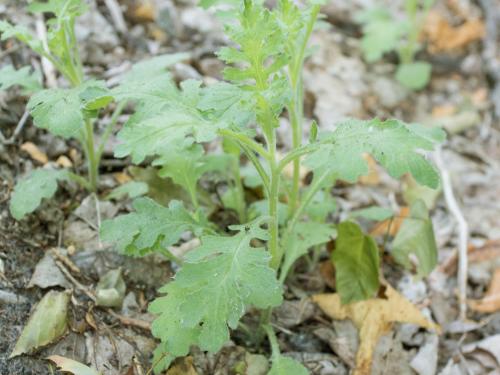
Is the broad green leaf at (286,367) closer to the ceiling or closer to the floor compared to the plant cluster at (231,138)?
closer to the floor

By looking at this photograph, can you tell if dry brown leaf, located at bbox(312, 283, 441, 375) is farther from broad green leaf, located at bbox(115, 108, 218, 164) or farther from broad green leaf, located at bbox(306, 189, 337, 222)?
broad green leaf, located at bbox(115, 108, 218, 164)

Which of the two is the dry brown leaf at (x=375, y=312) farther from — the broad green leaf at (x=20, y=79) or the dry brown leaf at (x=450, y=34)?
the dry brown leaf at (x=450, y=34)

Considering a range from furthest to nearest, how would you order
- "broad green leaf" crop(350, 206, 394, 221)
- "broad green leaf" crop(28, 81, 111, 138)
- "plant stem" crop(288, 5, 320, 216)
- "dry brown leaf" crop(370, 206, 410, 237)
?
"dry brown leaf" crop(370, 206, 410, 237) < "broad green leaf" crop(350, 206, 394, 221) < "plant stem" crop(288, 5, 320, 216) < "broad green leaf" crop(28, 81, 111, 138)

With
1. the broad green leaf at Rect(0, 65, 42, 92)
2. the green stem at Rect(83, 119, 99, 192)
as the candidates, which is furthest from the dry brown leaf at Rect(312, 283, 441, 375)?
the broad green leaf at Rect(0, 65, 42, 92)

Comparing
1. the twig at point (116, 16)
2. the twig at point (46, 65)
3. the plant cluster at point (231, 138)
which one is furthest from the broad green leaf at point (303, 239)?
the twig at point (116, 16)

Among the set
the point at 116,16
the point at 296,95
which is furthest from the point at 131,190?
→ the point at 116,16

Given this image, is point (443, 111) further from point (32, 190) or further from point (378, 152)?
point (32, 190)
